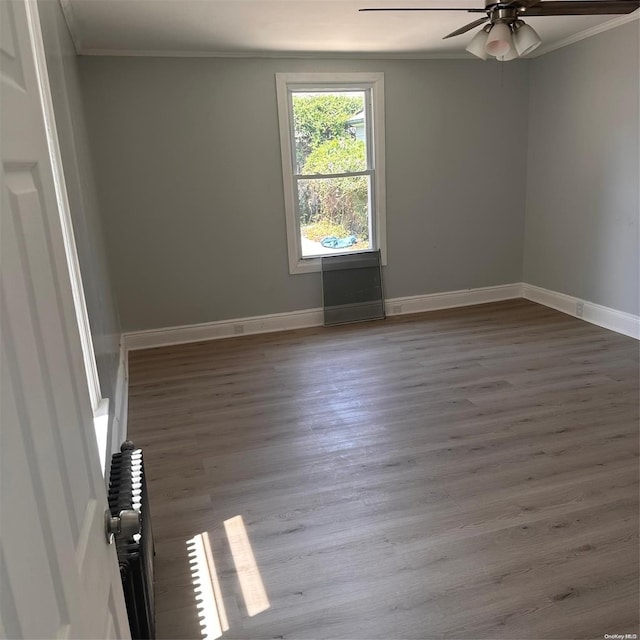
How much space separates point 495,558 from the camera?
2.00 meters

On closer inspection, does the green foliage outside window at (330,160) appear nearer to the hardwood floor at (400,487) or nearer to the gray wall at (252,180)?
the gray wall at (252,180)

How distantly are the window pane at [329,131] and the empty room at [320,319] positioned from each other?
3cm

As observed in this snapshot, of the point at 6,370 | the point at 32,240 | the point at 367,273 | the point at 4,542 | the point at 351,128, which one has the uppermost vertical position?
the point at 351,128

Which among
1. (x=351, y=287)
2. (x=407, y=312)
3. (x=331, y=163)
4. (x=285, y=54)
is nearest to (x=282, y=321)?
(x=351, y=287)

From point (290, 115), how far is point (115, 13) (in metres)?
1.71

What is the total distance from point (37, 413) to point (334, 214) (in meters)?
4.51

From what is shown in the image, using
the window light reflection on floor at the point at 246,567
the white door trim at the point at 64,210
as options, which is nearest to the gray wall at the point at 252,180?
the white door trim at the point at 64,210

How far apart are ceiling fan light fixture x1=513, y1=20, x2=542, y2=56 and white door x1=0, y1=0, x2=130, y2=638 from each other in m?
2.47

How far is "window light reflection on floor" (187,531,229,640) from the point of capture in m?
1.76

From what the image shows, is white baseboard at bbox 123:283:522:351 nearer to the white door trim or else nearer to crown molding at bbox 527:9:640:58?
crown molding at bbox 527:9:640:58

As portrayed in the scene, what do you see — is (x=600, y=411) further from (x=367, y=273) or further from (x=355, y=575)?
(x=367, y=273)

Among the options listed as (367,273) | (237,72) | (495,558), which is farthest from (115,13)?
→ (495,558)

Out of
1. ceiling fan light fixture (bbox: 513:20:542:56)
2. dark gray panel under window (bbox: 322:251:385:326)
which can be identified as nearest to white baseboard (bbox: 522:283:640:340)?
dark gray panel under window (bbox: 322:251:385:326)

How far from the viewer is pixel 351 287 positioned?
16.7 feet
